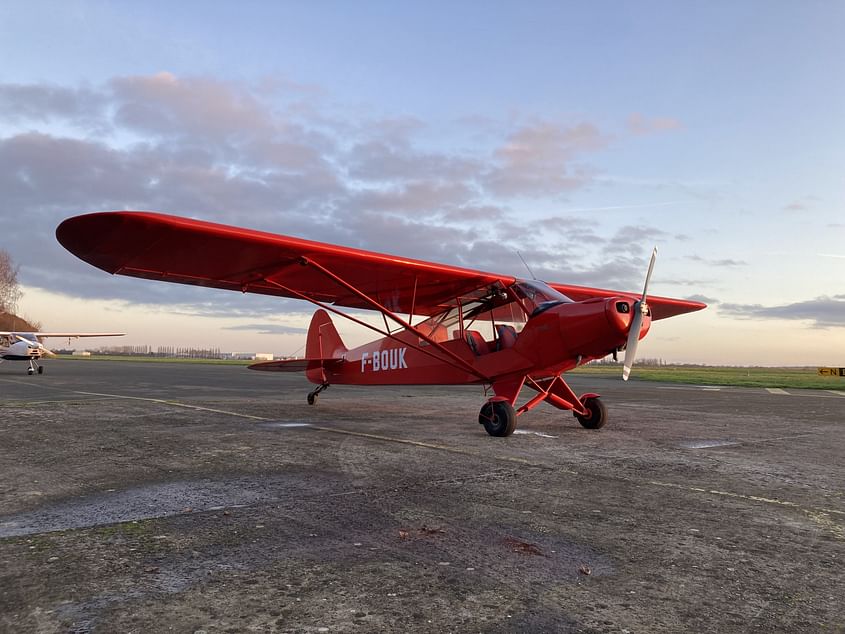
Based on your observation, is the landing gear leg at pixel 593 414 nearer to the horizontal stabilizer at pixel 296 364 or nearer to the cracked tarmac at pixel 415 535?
the cracked tarmac at pixel 415 535

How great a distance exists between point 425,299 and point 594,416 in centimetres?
417

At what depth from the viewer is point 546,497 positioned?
434 cm

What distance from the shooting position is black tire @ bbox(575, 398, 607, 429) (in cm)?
907

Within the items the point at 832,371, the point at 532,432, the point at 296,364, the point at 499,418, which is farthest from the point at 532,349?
the point at 832,371

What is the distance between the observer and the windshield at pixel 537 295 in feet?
28.1

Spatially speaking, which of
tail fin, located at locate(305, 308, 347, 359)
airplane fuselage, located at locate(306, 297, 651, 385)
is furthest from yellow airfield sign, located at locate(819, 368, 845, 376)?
airplane fuselage, located at locate(306, 297, 651, 385)

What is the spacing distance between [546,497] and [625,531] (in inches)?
36.4

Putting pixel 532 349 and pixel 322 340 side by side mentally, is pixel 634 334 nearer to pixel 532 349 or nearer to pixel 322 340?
pixel 532 349

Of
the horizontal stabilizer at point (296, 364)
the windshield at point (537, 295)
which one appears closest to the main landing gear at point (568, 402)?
the windshield at point (537, 295)

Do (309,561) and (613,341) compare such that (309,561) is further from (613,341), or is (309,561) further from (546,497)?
(613,341)

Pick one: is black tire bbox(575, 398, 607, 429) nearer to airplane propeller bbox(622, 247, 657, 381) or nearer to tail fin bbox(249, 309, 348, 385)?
airplane propeller bbox(622, 247, 657, 381)

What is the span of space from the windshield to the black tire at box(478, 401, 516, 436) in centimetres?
160

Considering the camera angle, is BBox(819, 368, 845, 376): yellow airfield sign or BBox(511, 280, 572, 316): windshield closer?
BBox(511, 280, 572, 316): windshield

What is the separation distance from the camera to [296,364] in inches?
506
